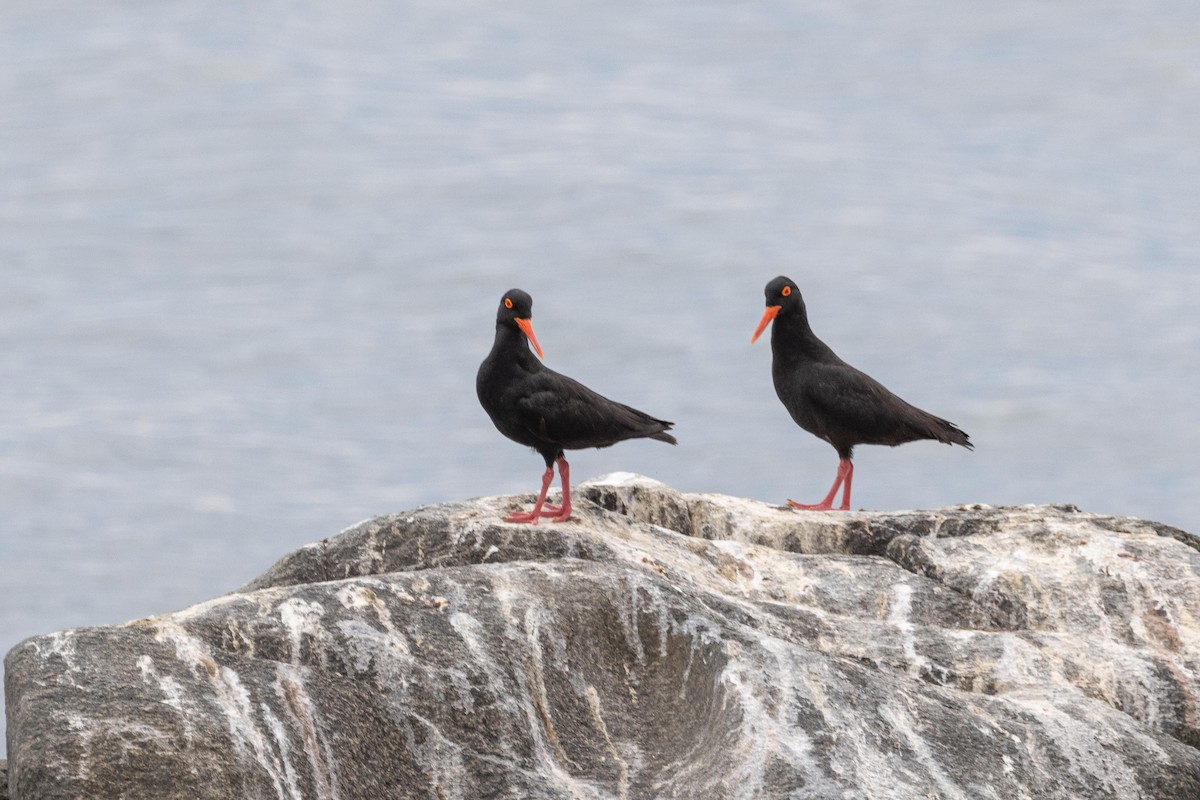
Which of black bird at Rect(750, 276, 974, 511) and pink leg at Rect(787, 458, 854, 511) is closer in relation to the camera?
pink leg at Rect(787, 458, 854, 511)

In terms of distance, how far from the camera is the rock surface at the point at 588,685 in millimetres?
7758

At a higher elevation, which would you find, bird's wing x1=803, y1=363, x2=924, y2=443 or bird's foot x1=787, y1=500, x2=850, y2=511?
bird's wing x1=803, y1=363, x2=924, y2=443

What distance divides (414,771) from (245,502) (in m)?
64.7

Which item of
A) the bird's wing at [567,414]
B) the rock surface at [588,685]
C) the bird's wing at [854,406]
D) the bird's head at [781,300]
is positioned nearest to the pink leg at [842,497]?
the bird's wing at [854,406]

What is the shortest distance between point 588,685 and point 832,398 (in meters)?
5.22

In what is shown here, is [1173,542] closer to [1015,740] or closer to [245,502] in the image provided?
[1015,740]

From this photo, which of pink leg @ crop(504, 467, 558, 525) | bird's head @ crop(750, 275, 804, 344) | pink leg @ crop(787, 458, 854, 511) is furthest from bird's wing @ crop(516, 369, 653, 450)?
bird's head @ crop(750, 275, 804, 344)

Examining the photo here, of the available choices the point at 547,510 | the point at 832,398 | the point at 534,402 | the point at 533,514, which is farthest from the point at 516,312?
the point at 832,398

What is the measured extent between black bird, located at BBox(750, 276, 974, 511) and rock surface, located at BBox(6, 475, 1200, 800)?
3.13 m

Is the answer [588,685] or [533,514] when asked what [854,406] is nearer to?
[533,514]

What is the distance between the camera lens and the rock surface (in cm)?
776

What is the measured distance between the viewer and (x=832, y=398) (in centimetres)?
1331

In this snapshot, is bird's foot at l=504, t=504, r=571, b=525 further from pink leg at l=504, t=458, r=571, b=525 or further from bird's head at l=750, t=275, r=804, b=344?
bird's head at l=750, t=275, r=804, b=344

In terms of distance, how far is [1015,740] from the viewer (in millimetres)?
8508
